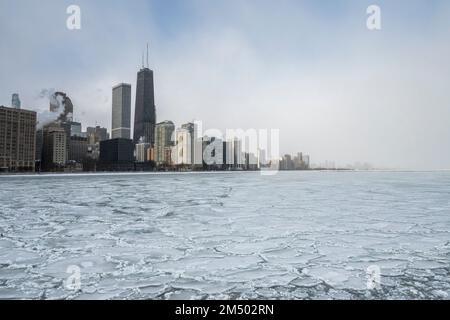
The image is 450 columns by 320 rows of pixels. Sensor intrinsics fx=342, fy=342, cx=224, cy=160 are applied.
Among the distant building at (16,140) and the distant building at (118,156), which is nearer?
the distant building at (16,140)

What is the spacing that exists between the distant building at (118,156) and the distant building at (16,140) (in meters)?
35.8

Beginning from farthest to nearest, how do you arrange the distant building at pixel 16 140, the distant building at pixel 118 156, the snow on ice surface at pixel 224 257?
the distant building at pixel 118 156 → the distant building at pixel 16 140 → the snow on ice surface at pixel 224 257

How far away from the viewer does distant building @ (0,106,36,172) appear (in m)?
144

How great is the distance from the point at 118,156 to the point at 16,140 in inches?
1758

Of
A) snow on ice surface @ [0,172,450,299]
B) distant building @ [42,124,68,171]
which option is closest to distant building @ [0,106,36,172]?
distant building @ [42,124,68,171]

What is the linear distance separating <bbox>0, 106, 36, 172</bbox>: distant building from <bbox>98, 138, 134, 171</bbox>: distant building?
35795 mm

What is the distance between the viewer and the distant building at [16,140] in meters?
144

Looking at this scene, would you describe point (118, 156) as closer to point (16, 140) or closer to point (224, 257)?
point (16, 140)

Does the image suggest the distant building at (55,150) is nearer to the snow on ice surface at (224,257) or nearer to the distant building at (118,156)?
the distant building at (118,156)

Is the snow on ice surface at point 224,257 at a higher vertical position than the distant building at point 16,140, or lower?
lower

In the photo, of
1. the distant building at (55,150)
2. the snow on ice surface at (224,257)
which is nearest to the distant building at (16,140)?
the distant building at (55,150)

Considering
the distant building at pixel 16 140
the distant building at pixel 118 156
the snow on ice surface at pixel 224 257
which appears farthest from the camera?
the distant building at pixel 118 156

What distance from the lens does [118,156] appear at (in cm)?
17288

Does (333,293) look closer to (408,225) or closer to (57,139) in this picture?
(408,225)
